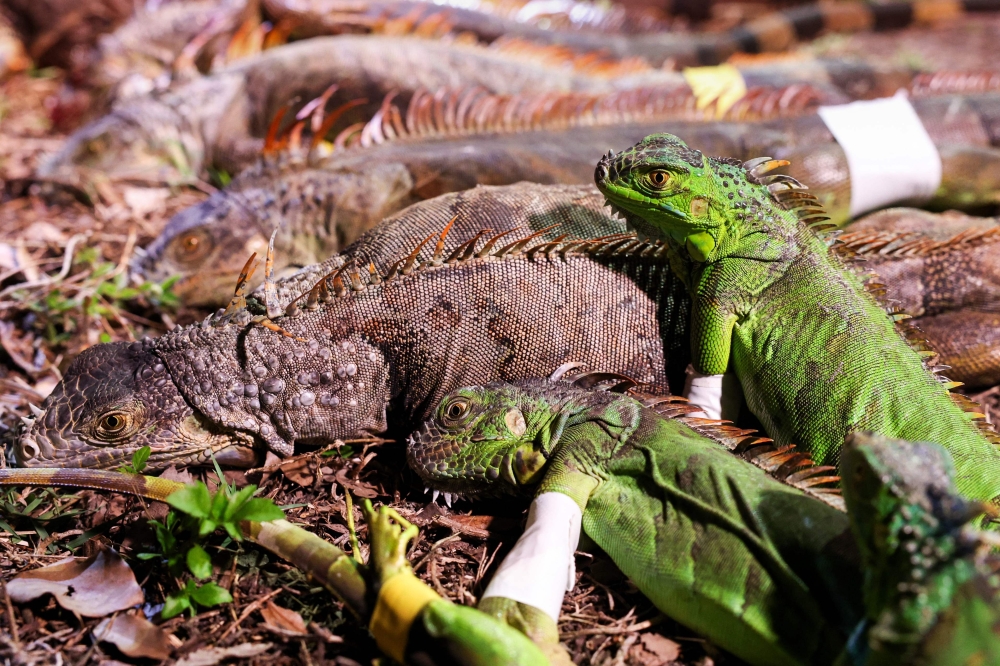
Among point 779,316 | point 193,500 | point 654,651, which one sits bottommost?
point 654,651

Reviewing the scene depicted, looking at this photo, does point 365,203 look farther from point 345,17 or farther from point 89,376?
point 345,17

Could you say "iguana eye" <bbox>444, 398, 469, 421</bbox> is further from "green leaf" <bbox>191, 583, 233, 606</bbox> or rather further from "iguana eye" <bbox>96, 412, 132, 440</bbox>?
"iguana eye" <bbox>96, 412, 132, 440</bbox>

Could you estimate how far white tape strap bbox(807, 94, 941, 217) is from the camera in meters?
4.39

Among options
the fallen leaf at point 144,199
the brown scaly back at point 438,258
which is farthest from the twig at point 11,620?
the fallen leaf at point 144,199

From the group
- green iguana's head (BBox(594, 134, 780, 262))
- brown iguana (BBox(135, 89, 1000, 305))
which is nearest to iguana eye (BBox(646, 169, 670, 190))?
green iguana's head (BBox(594, 134, 780, 262))

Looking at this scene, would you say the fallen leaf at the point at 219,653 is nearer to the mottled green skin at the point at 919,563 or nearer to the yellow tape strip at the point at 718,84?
the mottled green skin at the point at 919,563

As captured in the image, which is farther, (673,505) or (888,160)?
(888,160)

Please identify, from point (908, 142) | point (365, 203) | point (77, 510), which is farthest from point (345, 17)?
point (77, 510)

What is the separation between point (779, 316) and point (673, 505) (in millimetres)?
1006

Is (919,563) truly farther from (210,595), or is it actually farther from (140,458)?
(140,458)

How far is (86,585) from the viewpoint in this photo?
2764 millimetres

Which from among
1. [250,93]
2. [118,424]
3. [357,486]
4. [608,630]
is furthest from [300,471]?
[250,93]

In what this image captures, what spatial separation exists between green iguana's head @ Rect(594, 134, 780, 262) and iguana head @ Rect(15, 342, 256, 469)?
5.58 feet

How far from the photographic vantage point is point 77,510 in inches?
123
